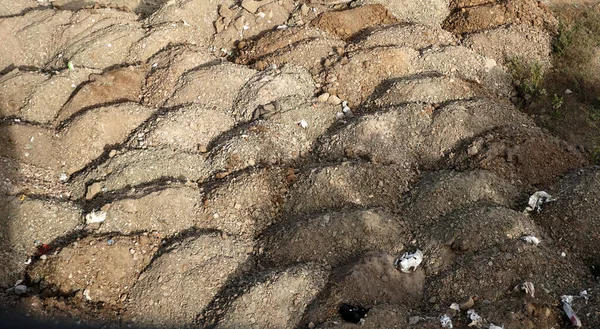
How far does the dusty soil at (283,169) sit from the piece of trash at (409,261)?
0.08 meters

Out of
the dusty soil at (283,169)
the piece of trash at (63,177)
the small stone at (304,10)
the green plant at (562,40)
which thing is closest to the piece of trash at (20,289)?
the dusty soil at (283,169)

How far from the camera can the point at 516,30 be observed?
27.5ft

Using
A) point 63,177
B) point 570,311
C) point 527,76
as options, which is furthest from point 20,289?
point 527,76

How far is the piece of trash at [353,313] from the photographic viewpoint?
502 cm

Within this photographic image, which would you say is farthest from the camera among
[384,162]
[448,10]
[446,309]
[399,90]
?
[448,10]

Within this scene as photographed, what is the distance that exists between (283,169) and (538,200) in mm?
2579

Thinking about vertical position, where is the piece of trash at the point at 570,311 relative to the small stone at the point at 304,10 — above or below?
below

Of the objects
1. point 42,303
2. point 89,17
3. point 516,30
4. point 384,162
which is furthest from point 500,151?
point 89,17

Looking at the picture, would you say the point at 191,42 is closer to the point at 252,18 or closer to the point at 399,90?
the point at 252,18

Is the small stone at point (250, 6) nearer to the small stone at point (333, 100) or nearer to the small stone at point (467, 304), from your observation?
the small stone at point (333, 100)

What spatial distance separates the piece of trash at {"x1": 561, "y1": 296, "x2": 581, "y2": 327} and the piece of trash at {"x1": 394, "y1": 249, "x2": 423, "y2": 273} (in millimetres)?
1219

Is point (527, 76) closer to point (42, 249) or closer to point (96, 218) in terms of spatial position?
point (96, 218)

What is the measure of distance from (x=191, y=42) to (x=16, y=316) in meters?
4.38

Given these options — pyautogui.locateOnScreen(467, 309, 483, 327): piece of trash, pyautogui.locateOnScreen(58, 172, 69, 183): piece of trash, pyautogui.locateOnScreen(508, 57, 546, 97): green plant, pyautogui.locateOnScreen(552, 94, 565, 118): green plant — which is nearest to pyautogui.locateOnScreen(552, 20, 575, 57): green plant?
pyautogui.locateOnScreen(508, 57, 546, 97): green plant
